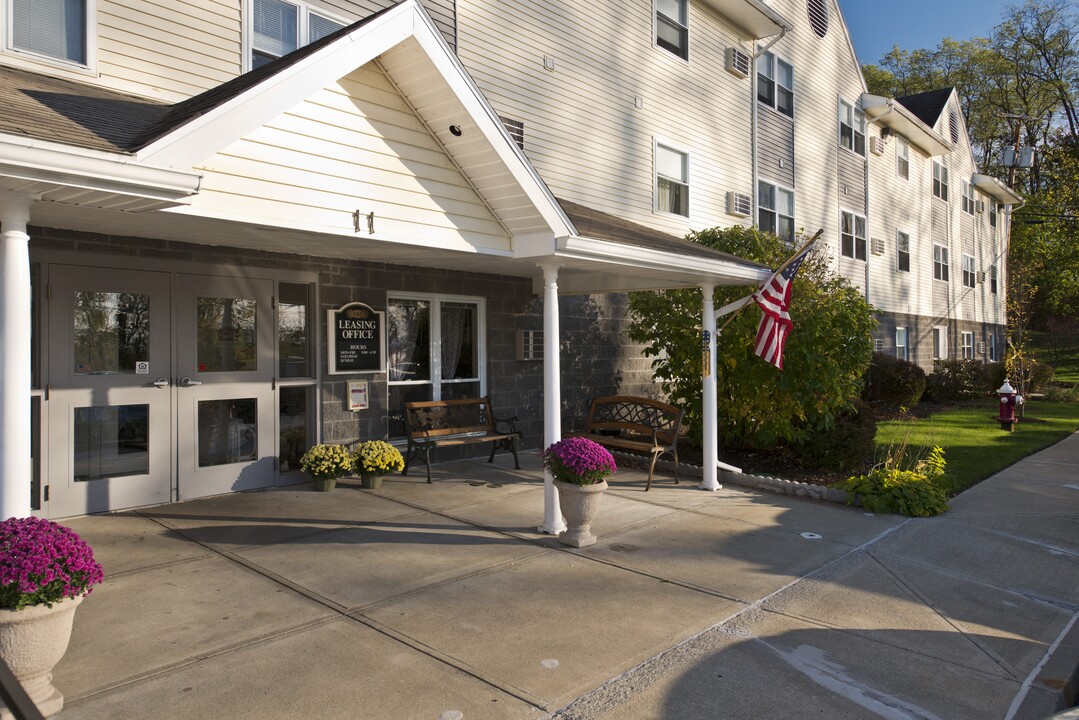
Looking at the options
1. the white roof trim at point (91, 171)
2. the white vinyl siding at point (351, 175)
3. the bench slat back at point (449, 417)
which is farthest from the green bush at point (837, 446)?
the white roof trim at point (91, 171)

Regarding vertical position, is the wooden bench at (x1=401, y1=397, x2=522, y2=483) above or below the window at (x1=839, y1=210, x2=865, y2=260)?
below

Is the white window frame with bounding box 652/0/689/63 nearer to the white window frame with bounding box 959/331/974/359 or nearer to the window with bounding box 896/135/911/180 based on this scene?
the window with bounding box 896/135/911/180

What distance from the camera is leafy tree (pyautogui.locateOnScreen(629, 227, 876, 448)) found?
32.8 ft

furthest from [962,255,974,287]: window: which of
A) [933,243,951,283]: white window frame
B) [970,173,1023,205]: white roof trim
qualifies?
[970,173,1023,205]: white roof trim

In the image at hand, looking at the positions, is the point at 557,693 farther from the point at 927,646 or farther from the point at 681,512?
the point at 681,512

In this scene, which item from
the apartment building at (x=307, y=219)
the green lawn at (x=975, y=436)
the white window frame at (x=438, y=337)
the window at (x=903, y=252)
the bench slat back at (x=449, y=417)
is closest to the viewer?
the apartment building at (x=307, y=219)

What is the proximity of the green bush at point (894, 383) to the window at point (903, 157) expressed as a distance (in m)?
8.46

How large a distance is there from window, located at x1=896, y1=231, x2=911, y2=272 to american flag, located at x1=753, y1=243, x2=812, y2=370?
18002mm

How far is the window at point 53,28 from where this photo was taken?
6445 millimetres

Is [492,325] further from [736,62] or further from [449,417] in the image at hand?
[736,62]

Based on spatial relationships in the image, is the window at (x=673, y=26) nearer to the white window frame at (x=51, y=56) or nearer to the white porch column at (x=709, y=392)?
the white porch column at (x=709, y=392)

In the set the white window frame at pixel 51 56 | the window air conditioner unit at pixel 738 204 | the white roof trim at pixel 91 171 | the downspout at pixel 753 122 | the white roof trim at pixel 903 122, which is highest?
the white roof trim at pixel 903 122

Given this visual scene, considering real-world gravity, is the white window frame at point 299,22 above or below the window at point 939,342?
above

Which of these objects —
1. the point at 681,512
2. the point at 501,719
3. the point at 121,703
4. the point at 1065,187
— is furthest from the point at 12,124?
the point at 1065,187
